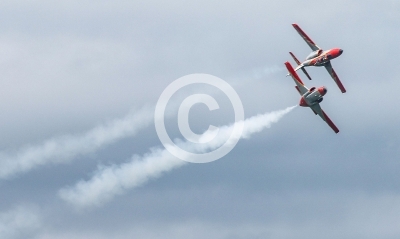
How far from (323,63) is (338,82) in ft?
22.4

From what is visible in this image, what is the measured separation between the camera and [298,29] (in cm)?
18312

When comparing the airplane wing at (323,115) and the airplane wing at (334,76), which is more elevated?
the airplane wing at (334,76)

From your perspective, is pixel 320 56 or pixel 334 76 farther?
pixel 334 76

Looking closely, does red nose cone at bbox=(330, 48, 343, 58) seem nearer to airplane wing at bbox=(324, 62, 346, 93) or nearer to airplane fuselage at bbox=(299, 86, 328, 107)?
airplane wing at bbox=(324, 62, 346, 93)

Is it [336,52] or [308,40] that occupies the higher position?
[308,40]

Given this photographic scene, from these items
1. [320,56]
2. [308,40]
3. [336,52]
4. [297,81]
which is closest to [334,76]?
[320,56]

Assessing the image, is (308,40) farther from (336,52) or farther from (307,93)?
(307,93)

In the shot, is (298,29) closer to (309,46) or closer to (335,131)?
(309,46)

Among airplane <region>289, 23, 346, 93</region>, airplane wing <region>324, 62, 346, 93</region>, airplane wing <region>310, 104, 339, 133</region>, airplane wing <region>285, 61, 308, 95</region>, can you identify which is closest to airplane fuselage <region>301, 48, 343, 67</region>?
airplane <region>289, 23, 346, 93</region>

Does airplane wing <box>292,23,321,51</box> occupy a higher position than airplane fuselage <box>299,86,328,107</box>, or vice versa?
airplane wing <box>292,23,321,51</box>

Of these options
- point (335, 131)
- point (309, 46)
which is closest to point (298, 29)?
point (309, 46)

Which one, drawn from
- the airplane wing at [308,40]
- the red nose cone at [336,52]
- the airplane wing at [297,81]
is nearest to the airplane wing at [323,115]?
the airplane wing at [297,81]

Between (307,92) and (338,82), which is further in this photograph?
(338,82)

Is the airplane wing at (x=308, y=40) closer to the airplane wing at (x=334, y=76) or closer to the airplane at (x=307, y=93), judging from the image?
the airplane wing at (x=334, y=76)
